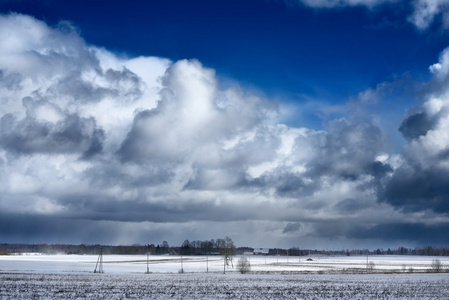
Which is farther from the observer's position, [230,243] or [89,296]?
[230,243]

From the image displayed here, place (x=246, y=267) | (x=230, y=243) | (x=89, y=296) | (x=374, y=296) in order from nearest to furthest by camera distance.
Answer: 1. (x=89, y=296)
2. (x=374, y=296)
3. (x=246, y=267)
4. (x=230, y=243)

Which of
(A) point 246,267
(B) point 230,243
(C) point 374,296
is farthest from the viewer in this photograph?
(B) point 230,243

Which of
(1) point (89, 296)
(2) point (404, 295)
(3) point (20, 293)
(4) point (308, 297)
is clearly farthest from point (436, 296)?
(3) point (20, 293)

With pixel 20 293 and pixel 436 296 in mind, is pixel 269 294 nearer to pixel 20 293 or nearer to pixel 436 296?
pixel 436 296

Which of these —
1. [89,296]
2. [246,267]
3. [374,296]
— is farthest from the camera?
[246,267]

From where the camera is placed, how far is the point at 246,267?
113m

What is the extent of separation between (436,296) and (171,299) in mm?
25105

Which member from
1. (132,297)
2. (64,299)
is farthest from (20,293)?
(132,297)

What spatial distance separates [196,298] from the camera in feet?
144

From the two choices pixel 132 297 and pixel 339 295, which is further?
pixel 339 295

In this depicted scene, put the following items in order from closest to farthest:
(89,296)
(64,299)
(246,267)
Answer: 1. (64,299)
2. (89,296)
3. (246,267)

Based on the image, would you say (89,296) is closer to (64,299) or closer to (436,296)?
(64,299)

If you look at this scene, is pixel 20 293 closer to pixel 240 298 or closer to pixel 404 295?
pixel 240 298

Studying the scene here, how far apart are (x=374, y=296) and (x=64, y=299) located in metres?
27.6
